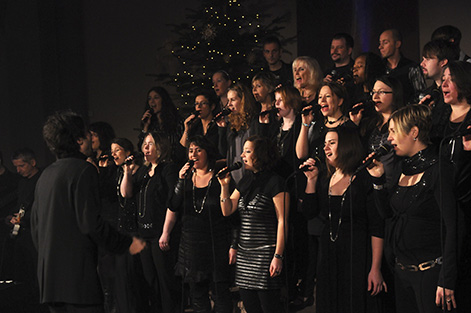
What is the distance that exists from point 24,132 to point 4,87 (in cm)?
57

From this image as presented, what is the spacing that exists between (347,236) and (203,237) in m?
1.17

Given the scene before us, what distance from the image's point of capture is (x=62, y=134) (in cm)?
334

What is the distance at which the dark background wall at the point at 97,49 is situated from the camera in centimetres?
768

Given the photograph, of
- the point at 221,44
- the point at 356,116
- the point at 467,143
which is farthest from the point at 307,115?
the point at 221,44

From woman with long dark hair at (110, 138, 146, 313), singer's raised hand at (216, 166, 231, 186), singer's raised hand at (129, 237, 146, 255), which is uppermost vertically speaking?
singer's raised hand at (216, 166, 231, 186)

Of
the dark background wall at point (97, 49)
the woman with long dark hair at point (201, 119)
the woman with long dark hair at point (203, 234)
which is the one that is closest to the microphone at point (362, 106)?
the woman with long dark hair at point (203, 234)

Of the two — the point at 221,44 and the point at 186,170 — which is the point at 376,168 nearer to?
the point at 186,170

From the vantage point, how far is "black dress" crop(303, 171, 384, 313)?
3957mm

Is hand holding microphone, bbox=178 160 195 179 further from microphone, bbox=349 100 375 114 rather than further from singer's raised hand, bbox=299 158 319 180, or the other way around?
microphone, bbox=349 100 375 114

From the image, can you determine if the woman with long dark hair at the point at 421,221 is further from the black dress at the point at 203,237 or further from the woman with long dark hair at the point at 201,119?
the woman with long dark hair at the point at 201,119

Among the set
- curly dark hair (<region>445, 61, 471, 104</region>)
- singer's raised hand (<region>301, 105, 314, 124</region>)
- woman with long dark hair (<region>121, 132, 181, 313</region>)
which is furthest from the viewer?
woman with long dark hair (<region>121, 132, 181, 313</region>)

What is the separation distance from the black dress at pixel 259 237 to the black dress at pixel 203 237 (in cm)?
36

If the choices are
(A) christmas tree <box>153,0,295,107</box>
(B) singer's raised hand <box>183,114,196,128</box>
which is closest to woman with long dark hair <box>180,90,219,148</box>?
(B) singer's raised hand <box>183,114,196,128</box>

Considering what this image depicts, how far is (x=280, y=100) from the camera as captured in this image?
4.87m
